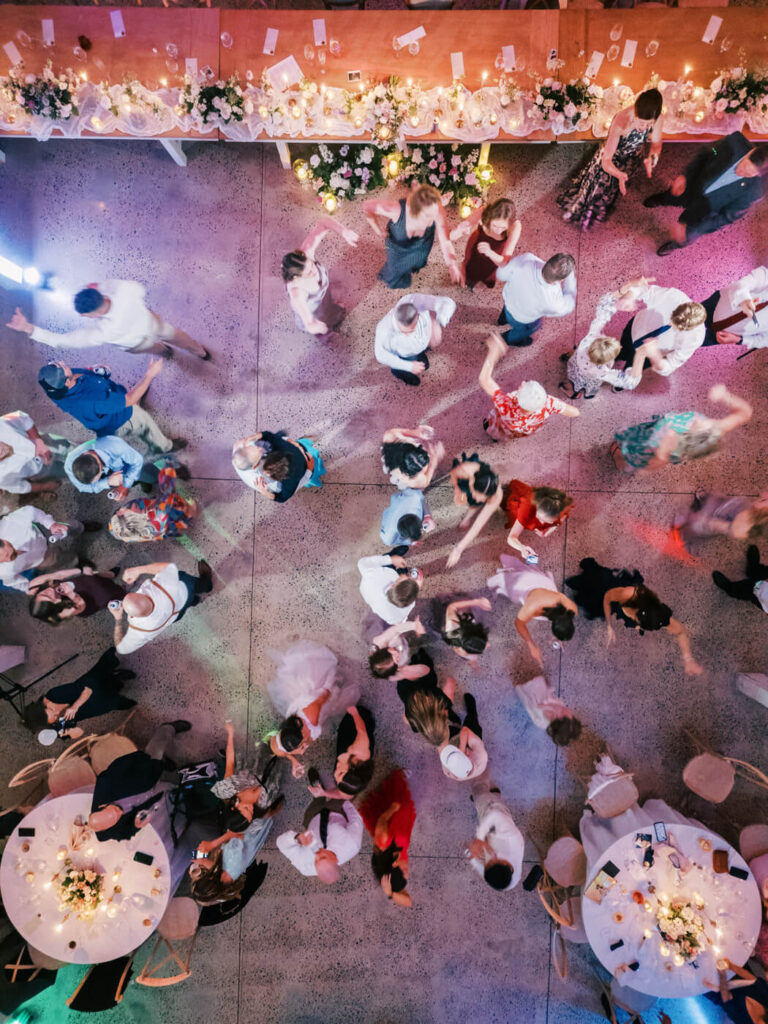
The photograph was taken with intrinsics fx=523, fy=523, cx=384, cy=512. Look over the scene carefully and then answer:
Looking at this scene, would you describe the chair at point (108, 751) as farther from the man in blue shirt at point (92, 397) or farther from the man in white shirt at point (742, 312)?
the man in white shirt at point (742, 312)

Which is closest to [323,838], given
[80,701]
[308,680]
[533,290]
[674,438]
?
[308,680]

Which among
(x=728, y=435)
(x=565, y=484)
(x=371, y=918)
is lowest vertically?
(x=371, y=918)

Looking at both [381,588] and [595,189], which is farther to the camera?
[595,189]

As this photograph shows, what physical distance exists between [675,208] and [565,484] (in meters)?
2.21

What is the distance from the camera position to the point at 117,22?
3.36 metres

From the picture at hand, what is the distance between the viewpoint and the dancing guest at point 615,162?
121 inches

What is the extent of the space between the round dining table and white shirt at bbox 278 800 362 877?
783 millimetres

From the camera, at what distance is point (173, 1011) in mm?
3887

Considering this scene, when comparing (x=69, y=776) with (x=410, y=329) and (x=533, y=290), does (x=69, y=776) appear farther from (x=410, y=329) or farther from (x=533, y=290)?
(x=533, y=290)

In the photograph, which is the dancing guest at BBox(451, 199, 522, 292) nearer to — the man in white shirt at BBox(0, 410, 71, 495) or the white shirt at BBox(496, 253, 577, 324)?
the white shirt at BBox(496, 253, 577, 324)

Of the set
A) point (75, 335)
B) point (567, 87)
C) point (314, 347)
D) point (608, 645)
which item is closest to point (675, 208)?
point (567, 87)

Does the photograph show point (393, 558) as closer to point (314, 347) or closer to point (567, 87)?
point (314, 347)

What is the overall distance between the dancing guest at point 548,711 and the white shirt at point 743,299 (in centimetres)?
261

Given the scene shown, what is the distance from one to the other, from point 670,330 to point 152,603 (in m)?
3.48
